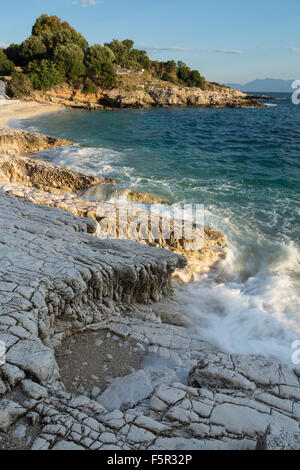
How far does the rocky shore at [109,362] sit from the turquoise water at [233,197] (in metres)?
1.25

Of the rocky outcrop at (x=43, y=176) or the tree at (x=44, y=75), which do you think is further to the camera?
the tree at (x=44, y=75)

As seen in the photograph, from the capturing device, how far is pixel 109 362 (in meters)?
4.95

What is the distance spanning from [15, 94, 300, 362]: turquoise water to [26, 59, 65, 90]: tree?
72.5ft

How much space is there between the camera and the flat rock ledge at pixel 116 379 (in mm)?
3252

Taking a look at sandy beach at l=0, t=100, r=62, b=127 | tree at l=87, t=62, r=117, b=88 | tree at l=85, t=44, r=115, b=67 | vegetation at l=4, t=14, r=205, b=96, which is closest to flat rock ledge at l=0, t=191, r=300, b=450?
sandy beach at l=0, t=100, r=62, b=127

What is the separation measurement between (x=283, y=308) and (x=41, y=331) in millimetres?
6261

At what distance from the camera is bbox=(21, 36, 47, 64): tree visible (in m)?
55.7

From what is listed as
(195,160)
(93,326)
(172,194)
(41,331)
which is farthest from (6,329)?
(195,160)

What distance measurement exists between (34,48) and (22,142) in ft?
158

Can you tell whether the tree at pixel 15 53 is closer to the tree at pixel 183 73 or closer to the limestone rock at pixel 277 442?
the tree at pixel 183 73

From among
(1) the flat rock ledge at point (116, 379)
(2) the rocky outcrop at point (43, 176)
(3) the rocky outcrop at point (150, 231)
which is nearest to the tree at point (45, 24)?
(2) the rocky outcrop at point (43, 176)

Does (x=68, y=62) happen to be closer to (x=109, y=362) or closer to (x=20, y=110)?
(x=20, y=110)

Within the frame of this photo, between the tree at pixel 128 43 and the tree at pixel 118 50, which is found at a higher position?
the tree at pixel 128 43

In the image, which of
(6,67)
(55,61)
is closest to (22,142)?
(55,61)
